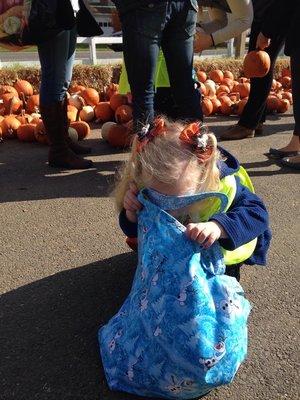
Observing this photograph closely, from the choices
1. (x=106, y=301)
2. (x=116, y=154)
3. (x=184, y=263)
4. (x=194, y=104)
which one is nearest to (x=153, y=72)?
(x=194, y=104)

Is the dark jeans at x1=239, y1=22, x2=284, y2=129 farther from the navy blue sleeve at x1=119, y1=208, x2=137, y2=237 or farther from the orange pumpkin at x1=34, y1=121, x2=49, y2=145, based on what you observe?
the navy blue sleeve at x1=119, y1=208, x2=137, y2=237

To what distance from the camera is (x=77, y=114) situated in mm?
5309

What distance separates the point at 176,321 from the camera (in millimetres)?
1631

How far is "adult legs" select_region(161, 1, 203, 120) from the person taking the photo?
130 inches

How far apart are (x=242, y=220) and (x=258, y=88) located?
308 centimetres

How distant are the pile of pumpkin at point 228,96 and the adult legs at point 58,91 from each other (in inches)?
95.9

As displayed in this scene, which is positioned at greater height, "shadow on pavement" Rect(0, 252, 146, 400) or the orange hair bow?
the orange hair bow

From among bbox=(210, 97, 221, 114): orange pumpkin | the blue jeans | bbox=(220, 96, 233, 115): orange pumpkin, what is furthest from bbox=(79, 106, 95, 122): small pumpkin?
the blue jeans

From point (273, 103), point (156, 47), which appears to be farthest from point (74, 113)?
point (273, 103)

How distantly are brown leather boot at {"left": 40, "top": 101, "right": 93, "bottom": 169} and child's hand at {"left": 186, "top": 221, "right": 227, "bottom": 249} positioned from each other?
2330 millimetres

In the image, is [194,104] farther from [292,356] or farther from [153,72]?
[292,356]

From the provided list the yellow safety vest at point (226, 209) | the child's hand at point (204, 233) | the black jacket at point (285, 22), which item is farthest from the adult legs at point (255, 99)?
the child's hand at point (204, 233)


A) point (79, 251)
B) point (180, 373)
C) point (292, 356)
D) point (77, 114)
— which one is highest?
point (180, 373)

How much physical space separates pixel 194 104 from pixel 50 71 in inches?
41.4
